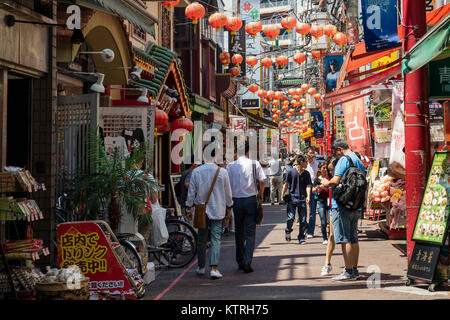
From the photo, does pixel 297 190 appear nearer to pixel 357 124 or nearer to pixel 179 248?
pixel 357 124

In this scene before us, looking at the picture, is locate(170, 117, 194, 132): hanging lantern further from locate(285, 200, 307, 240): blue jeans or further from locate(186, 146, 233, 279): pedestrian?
locate(186, 146, 233, 279): pedestrian

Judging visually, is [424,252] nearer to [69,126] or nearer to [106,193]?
[106,193]

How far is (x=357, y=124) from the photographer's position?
14039 mm

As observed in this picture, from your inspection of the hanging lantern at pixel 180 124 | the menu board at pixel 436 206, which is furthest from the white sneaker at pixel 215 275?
the hanging lantern at pixel 180 124

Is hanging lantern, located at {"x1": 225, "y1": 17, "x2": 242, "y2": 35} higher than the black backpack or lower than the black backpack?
higher

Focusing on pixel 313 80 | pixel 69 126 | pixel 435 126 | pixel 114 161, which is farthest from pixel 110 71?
pixel 313 80

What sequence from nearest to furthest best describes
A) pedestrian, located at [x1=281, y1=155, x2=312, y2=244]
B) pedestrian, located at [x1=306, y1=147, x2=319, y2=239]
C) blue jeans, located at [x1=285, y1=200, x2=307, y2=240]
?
blue jeans, located at [x1=285, y1=200, x2=307, y2=240] < pedestrian, located at [x1=281, y1=155, x2=312, y2=244] < pedestrian, located at [x1=306, y1=147, x2=319, y2=239]

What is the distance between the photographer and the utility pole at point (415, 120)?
9219 mm

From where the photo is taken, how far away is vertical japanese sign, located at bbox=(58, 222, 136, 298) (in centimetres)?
800

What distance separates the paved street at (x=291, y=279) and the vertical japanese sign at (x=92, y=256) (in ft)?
2.49

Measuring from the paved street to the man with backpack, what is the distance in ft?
1.26

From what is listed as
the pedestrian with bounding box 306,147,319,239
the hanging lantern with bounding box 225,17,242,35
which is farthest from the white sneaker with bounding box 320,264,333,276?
the hanging lantern with bounding box 225,17,242,35

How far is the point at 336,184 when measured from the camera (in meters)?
9.87

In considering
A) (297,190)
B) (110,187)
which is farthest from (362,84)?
(110,187)
